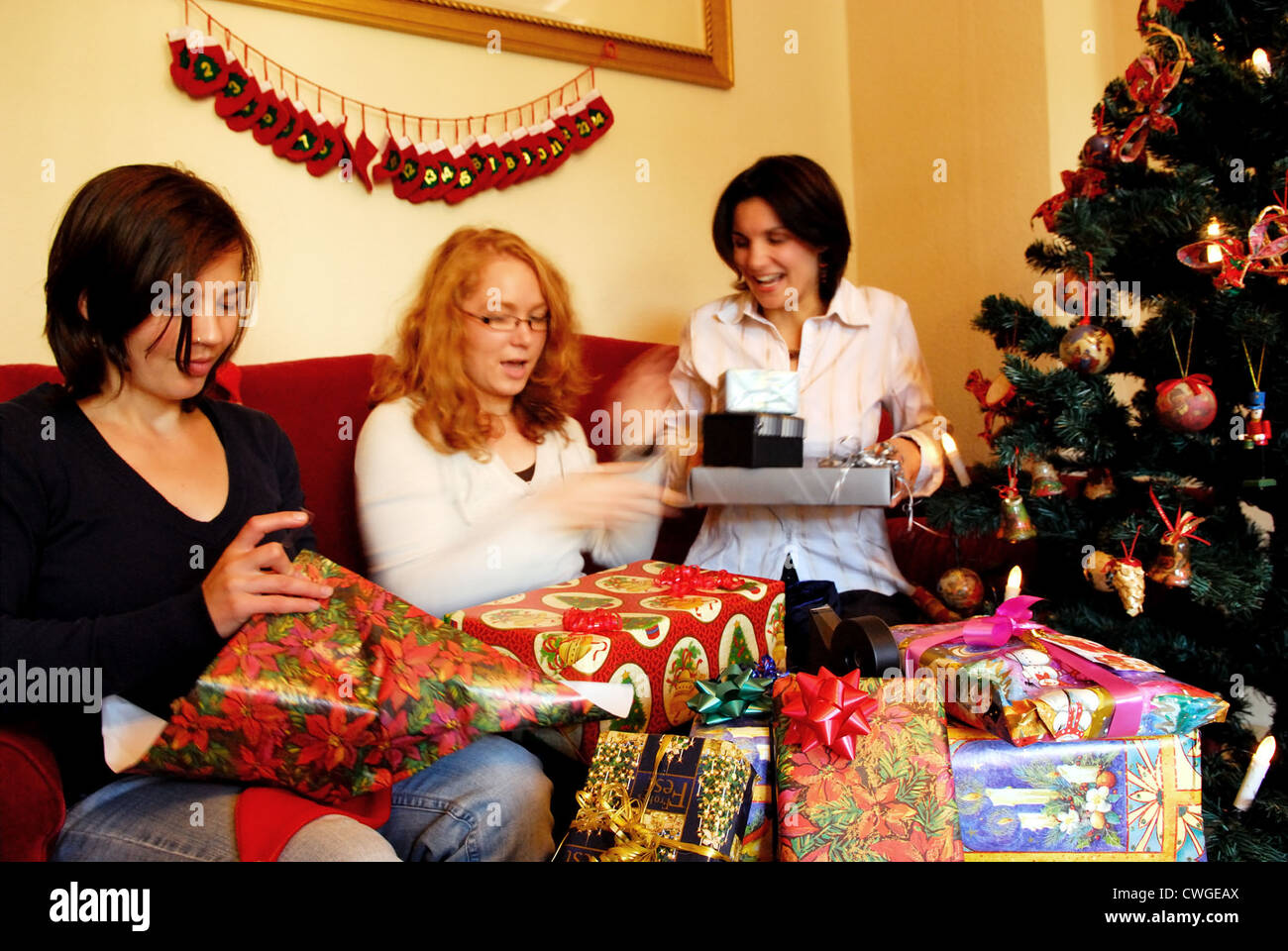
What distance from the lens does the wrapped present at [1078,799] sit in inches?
36.3

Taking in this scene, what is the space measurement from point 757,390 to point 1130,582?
1.70 ft

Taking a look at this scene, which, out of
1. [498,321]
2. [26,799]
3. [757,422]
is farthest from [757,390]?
[26,799]

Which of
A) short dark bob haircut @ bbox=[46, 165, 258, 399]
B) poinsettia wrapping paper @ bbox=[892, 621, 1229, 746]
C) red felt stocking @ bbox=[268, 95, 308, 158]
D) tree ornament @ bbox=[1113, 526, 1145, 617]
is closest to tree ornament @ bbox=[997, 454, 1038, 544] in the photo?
tree ornament @ bbox=[1113, 526, 1145, 617]

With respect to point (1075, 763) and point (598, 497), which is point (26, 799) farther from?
point (1075, 763)

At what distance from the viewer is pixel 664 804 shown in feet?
2.86

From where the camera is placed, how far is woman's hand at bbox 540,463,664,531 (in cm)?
131

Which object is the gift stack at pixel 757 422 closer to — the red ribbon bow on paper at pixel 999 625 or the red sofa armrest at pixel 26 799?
the red ribbon bow on paper at pixel 999 625

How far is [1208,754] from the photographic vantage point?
1225mm

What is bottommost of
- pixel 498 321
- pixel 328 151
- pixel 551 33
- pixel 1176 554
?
pixel 1176 554

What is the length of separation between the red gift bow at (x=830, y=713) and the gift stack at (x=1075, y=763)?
0.31 feet

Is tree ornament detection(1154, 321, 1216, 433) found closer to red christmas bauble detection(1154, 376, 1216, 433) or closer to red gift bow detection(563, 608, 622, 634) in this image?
red christmas bauble detection(1154, 376, 1216, 433)

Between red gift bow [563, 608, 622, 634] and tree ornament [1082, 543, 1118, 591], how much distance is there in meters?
0.62
